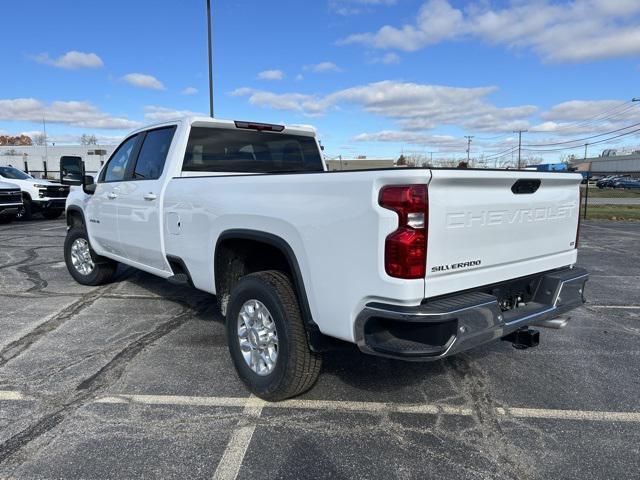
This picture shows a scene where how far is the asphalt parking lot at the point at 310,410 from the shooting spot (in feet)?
8.87

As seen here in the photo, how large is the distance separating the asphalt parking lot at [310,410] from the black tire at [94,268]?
123 cm

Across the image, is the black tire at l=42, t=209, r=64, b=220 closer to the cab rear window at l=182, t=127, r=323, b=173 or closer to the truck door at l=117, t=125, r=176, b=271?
the truck door at l=117, t=125, r=176, b=271

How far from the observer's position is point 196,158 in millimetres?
4711

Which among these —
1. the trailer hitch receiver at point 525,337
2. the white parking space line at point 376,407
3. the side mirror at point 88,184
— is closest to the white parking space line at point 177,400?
the white parking space line at point 376,407

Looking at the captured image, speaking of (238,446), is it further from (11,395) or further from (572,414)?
(572,414)

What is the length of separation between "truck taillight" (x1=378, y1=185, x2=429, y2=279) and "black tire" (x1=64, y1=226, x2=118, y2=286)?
5.04 m

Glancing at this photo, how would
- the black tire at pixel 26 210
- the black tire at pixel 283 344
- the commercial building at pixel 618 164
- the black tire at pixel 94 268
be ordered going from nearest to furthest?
the black tire at pixel 283 344 < the black tire at pixel 94 268 < the black tire at pixel 26 210 < the commercial building at pixel 618 164

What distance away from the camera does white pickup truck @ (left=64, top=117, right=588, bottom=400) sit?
2533 millimetres

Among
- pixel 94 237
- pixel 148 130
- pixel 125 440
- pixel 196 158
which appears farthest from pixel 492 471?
pixel 94 237

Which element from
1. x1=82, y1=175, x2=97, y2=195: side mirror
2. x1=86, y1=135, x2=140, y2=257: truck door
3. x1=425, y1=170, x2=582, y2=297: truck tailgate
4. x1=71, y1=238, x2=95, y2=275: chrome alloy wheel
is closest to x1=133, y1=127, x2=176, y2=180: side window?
x1=86, y1=135, x2=140, y2=257: truck door

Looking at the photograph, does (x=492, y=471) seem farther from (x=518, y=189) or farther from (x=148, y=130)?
(x=148, y=130)

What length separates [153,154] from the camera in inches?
196

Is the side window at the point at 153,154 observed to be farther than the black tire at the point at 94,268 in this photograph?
No

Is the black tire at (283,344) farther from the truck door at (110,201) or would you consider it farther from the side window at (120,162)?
the side window at (120,162)
